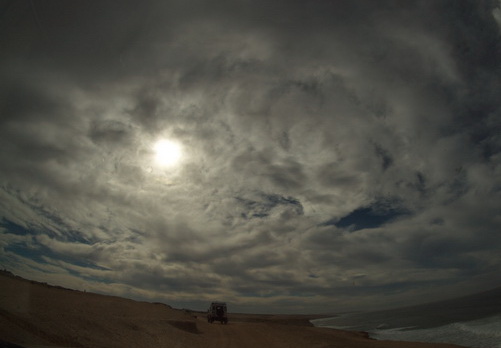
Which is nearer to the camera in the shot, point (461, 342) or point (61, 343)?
point (61, 343)

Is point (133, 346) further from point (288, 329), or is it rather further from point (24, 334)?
point (288, 329)

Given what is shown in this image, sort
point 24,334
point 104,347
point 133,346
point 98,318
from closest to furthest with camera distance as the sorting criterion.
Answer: point 24,334
point 104,347
point 133,346
point 98,318

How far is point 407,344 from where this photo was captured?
20.0m

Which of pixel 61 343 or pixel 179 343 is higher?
pixel 61 343

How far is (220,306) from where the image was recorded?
41250mm

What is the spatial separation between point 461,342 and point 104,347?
86.8 feet

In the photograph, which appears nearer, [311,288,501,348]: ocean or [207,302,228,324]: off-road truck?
[311,288,501,348]: ocean

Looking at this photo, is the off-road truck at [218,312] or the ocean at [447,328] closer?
the ocean at [447,328]

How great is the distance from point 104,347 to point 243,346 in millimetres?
9439

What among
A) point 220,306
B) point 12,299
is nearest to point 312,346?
point 12,299

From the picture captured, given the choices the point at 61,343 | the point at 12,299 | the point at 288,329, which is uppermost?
the point at 12,299

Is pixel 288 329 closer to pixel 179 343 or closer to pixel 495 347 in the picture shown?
pixel 179 343

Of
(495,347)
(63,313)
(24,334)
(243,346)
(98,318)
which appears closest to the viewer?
(24,334)

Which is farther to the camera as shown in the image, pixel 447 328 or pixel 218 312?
pixel 218 312
